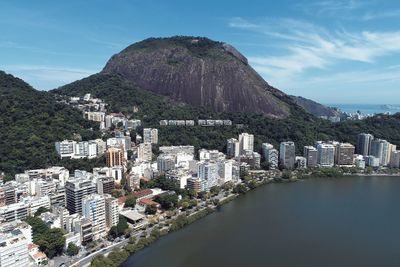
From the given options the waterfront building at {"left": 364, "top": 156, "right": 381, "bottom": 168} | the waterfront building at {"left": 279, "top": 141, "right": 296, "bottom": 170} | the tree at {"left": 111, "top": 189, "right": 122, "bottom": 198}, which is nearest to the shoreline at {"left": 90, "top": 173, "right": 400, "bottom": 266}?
the tree at {"left": 111, "top": 189, "right": 122, "bottom": 198}

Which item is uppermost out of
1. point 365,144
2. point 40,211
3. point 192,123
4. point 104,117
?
point 104,117

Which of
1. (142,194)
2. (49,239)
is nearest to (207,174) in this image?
(142,194)

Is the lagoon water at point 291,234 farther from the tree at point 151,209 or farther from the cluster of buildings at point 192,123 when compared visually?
the cluster of buildings at point 192,123

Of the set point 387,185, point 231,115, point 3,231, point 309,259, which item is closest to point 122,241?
point 3,231

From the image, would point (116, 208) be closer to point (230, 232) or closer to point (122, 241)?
point (122, 241)

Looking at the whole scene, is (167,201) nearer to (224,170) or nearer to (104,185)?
(104,185)

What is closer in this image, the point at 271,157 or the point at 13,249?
the point at 13,249
